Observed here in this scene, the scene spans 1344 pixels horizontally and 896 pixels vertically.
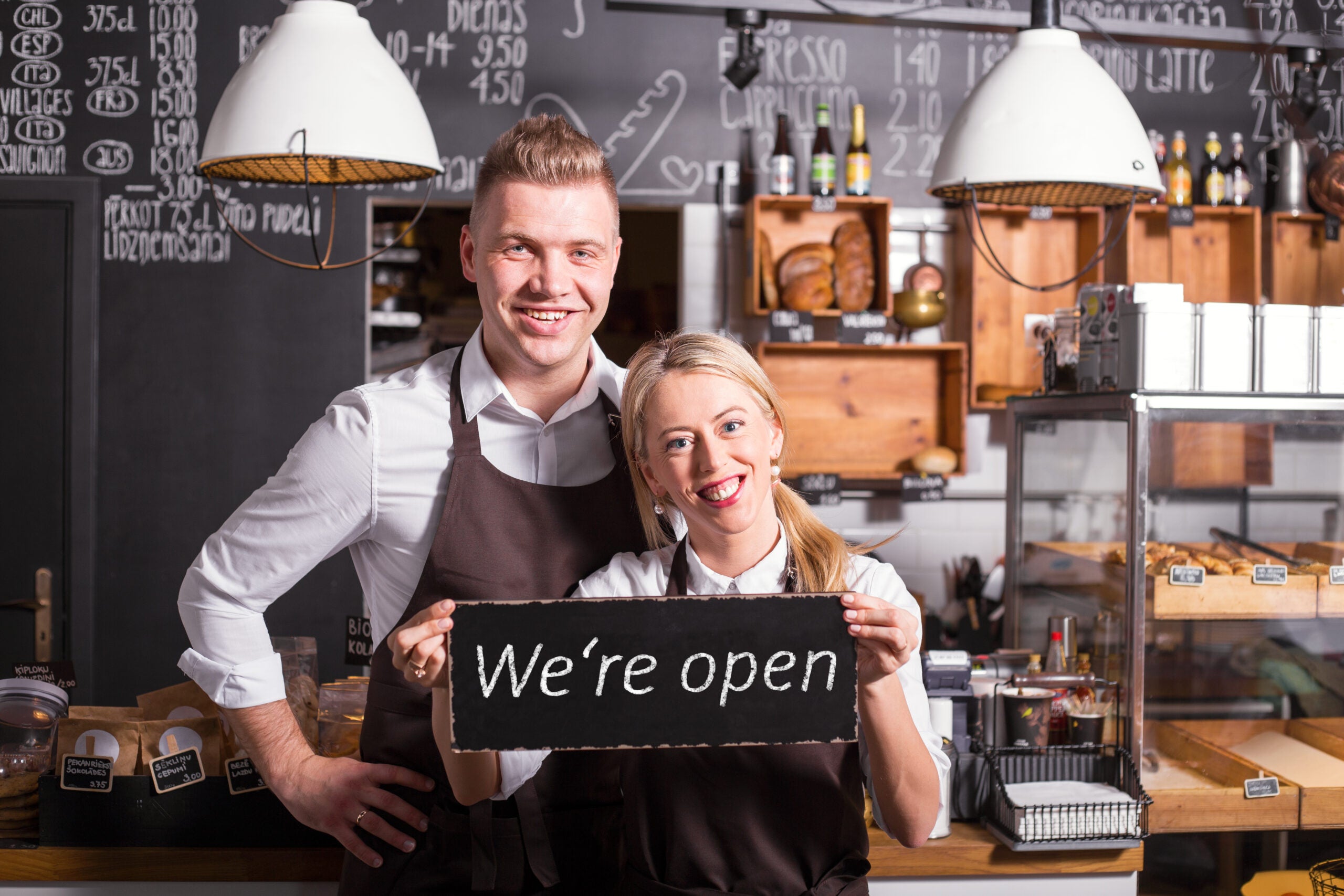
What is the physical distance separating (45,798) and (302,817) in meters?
0.55

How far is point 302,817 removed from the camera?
1.59 metres

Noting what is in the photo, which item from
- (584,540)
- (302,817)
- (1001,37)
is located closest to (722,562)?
(584,540)

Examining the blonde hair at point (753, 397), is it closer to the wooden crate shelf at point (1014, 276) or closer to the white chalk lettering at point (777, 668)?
the white chalk lettering at point (777, 668)

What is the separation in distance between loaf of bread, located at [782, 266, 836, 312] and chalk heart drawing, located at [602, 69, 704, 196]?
21.0 inches

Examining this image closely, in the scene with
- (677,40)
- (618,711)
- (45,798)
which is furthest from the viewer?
(677,40)

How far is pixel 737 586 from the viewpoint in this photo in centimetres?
144

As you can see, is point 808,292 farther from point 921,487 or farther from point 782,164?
point 921,487

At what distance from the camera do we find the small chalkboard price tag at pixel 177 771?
1792 millimetres

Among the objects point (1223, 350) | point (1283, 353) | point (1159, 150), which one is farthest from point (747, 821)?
point (1159, 150)

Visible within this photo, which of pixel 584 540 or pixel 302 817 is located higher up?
pixel 584 540

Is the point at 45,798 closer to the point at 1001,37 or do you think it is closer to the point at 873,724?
the point at 873,724

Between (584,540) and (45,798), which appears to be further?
(45,798)

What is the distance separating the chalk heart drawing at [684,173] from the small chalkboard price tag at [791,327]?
592mm

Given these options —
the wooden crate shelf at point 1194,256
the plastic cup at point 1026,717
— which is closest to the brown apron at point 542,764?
the plastic cup at point 1026,717
